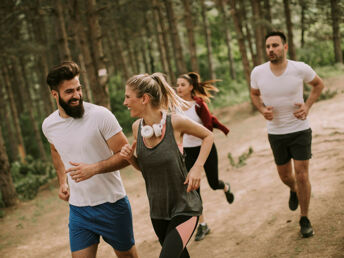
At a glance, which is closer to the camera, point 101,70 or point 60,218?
point 60,218

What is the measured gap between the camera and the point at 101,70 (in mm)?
10391

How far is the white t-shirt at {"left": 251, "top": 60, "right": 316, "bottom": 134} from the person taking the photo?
Answer: 4.91 m

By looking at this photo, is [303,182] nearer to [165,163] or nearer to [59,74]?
[165,163]

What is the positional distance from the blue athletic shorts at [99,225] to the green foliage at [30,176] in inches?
350

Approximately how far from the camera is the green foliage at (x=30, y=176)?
12.3 metres

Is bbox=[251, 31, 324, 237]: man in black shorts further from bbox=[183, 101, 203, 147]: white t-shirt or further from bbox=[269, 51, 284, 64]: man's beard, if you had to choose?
bbox=[183, 101, 203, 147]: white t-shirt

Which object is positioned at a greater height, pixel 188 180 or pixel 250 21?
pixel 250 21

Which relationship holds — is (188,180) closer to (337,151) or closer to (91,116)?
(91,116)

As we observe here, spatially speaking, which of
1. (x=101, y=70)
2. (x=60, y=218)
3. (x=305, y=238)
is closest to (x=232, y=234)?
(x=305, y=238)

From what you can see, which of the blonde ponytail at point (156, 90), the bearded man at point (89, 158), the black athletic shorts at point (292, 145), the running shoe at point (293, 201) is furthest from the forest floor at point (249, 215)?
the blonde ponytail at point (156, 90)

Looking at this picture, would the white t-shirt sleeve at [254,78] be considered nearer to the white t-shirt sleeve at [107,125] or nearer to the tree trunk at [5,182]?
the white t-shirt sleeve at [107,125]

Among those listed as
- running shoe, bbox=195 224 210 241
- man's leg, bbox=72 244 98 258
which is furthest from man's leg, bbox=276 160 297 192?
man's leg, bbox=72 244 98 258

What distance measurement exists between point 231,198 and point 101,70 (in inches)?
225

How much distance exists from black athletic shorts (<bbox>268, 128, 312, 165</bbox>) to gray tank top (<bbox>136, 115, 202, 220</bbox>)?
216cm
